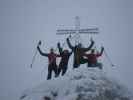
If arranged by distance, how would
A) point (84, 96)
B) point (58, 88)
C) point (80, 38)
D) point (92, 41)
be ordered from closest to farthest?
point (84, 96) < point (58, 88) < point (92, 41) < point (80, 38)

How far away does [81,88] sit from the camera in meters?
16.5

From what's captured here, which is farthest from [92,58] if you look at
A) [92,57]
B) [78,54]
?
[78,54]

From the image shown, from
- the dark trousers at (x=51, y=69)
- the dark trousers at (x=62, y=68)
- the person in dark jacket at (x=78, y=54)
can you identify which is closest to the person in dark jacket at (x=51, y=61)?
the dark trousers at (x=51, y=69)

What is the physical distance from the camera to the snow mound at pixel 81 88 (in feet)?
53.2

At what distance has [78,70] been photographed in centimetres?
1798

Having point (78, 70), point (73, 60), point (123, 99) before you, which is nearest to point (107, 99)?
point (123, 99)

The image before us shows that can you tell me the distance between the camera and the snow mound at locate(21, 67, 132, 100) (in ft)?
53.2

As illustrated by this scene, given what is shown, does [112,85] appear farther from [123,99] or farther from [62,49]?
[62,49]

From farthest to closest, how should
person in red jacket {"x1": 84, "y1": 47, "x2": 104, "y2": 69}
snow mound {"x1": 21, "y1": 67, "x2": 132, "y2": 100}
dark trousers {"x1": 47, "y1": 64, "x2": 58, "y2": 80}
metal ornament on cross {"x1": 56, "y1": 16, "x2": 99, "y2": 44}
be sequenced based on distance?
metal ornament on cross {"x1": 56, "y1": 16, "x2": 99, "y2": 44}, dark trousers {"x1": 47, "y1": 64, "x2": 58, "y2": 80}, person in red jacket {"x1": 84, "y1": 47, "x2": 104, "y2": 69}, snow mound {"x1": 21, "y1": 67, "x2": 132, "y2": 100}

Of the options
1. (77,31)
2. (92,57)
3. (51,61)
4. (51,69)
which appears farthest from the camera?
(77,31)

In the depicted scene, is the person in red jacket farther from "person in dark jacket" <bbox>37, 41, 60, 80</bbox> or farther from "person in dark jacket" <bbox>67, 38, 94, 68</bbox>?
"person in dark jacket" <bbox>37, 41, 60, 80</bbox>

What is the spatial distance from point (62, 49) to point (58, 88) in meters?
3.12

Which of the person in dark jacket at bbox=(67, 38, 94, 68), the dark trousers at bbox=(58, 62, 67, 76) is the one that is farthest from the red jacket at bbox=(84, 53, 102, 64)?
the dark trousers at bbox=(58, 62, 67, 76)

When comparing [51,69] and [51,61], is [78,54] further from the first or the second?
[51,69]
